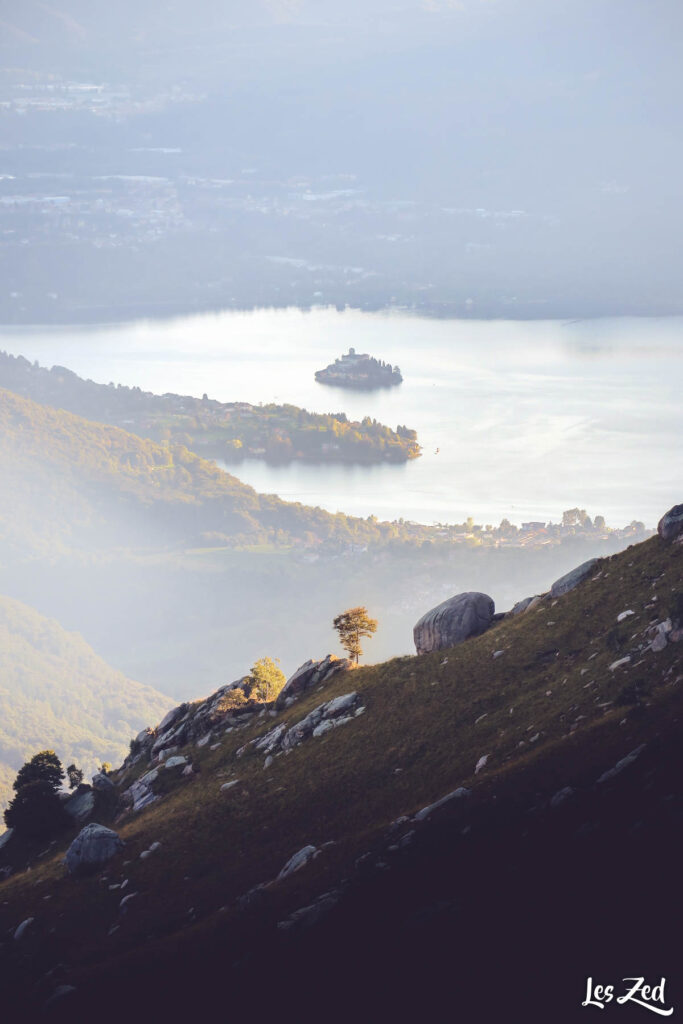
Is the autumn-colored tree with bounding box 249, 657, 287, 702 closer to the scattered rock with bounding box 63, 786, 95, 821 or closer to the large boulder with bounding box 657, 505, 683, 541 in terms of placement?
the scattered rock with bounding box 63, 786, 95, 821

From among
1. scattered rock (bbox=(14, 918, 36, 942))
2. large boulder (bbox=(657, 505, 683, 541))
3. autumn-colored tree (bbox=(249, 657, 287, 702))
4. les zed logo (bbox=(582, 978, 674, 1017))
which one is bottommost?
scattered rock (bbox=(14, 918, 36, 942))

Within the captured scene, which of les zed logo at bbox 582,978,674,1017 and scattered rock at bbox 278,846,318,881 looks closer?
les zed logo at bbox 582,978,674,1017

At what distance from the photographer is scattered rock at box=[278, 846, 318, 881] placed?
1200 inches

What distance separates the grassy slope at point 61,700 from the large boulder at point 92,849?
7161cm

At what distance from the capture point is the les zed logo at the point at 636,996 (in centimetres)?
1869

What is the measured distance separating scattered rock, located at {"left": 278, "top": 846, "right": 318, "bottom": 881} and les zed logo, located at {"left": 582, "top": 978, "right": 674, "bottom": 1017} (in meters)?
12.4

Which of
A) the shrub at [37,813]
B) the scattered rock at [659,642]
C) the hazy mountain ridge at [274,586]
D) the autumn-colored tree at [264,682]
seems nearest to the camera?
the scattered rock at [659,642]

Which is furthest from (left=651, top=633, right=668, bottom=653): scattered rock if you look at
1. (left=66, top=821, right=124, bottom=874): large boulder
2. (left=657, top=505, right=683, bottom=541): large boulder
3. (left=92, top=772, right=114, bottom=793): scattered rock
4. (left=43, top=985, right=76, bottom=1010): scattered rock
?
(left=92, top=772, right=114, bottom=793): scattered rock

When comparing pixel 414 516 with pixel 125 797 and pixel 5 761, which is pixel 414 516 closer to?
pixel 5 761

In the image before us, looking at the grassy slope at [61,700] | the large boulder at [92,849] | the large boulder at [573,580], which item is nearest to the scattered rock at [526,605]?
the large boulder at [573,580]

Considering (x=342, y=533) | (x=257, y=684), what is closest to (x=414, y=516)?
(x=342, y=533)

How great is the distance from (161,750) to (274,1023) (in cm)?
2959

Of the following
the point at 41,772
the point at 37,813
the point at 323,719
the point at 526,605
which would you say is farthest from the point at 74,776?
the point at 526,605

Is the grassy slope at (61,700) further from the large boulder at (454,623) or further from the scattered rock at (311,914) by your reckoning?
the scattered rock at (311,914)
